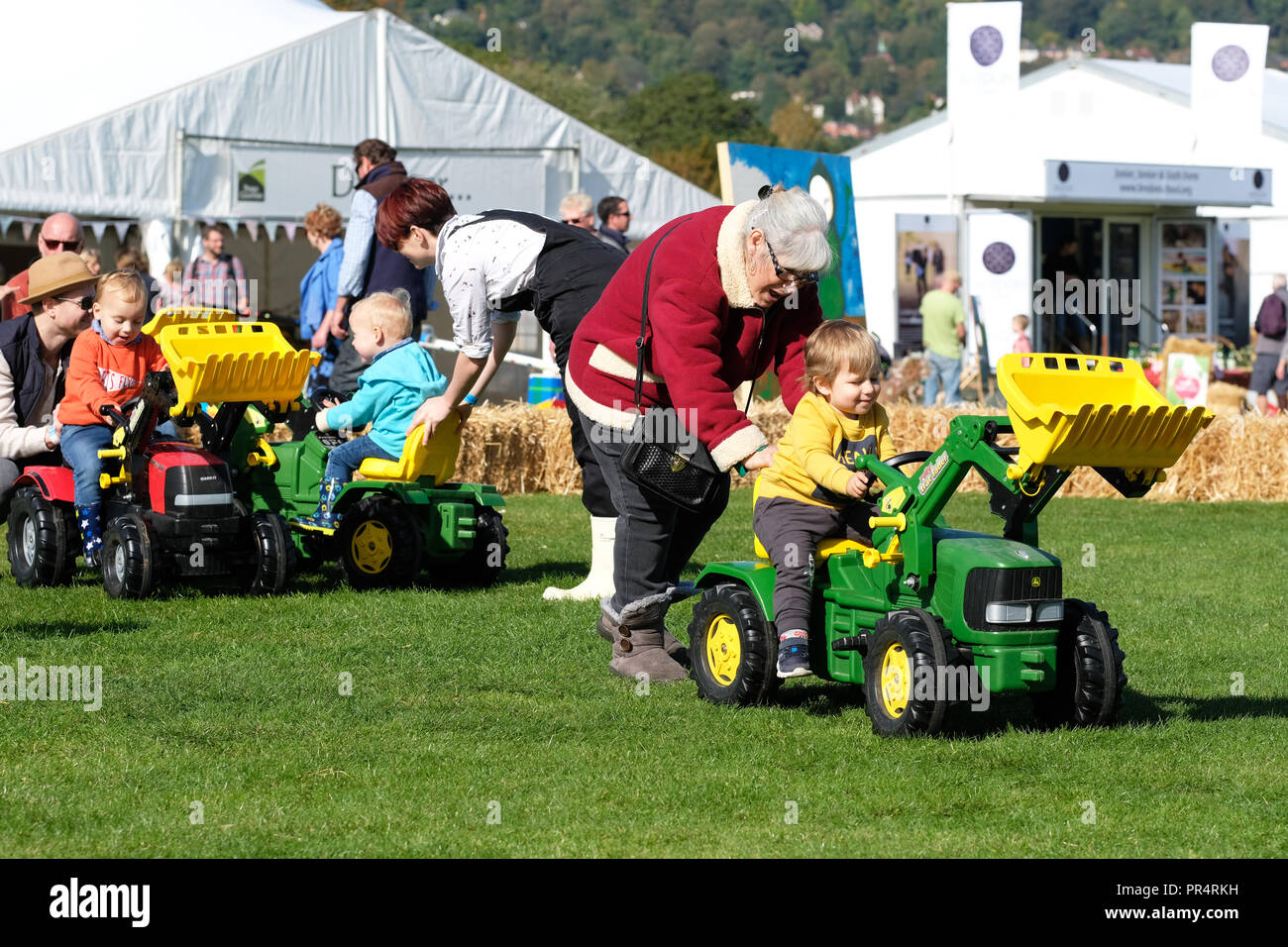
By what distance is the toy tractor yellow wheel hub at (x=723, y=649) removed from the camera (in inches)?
234

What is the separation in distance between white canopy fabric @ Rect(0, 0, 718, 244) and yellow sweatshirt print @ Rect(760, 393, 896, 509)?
13142mm

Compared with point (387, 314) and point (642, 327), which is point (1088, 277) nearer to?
point (387, 314)

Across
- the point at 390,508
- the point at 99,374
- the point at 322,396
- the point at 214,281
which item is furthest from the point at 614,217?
the point at 99,374

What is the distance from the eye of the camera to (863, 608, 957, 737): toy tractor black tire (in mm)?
5238

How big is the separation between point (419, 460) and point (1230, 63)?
21191 millimetres

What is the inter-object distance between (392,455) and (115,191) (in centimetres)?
1027

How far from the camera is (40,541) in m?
8.31

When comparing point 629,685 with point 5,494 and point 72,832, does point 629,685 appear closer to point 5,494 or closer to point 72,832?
point 72,832

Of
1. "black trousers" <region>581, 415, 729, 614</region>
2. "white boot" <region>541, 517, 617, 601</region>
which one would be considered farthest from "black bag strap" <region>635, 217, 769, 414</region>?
"white boot" <region>541, 517, 617, 601</region>

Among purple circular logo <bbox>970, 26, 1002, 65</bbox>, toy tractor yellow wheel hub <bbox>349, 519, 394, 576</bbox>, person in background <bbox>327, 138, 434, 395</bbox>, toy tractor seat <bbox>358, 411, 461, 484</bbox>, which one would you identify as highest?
purple circular logo <bbox>970, 26, 1002, 65</bbox>

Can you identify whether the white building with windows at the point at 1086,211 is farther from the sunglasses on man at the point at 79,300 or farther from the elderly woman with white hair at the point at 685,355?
the elderly woman with white hair at the point at 685,355

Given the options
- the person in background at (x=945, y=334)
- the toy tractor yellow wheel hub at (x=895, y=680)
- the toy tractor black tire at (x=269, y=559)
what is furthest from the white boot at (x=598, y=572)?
the person in background at (x=945, y=334)

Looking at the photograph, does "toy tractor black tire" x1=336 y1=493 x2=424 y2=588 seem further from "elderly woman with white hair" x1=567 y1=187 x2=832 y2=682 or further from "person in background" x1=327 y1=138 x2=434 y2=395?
"person in background" x1=327 y1=138 x2=434 y2=395

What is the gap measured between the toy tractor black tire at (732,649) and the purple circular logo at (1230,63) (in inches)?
877
